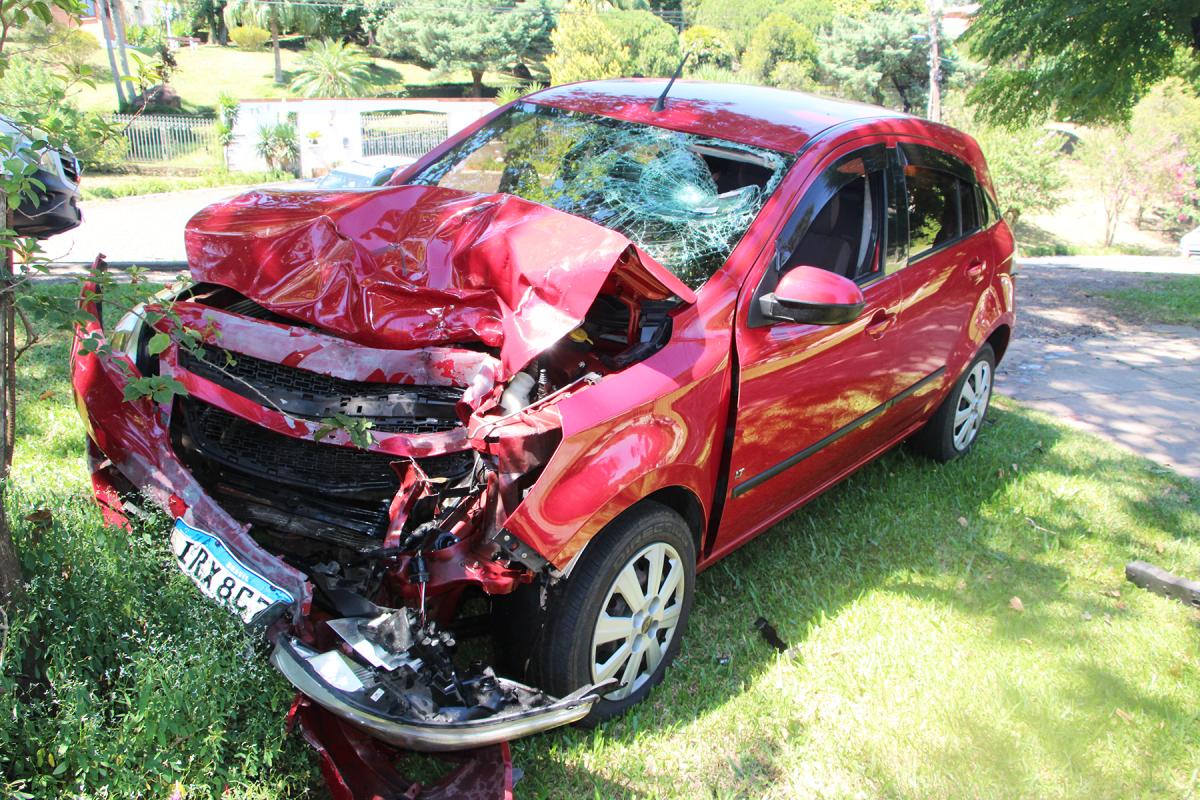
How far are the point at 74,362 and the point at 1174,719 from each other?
4038 millimetres

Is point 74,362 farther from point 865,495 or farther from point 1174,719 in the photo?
point 1174,719

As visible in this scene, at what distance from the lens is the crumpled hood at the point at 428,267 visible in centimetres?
276

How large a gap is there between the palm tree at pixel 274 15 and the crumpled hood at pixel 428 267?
53.7 meters

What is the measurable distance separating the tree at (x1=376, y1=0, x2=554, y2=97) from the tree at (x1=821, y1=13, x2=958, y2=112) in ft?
56.4

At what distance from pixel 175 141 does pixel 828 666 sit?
31.2m

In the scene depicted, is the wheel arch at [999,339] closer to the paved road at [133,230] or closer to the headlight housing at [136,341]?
the headlight housing at [136,341]

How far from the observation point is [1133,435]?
6.27 m

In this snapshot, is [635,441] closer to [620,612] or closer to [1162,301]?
[620,612]

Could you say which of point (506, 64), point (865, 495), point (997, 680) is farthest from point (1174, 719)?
point (506, 64)

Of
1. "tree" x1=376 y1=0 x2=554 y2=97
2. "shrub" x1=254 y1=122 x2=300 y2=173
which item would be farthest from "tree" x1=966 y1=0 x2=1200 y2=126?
"tree" x1=376 y1=0 x2=554 y2=97

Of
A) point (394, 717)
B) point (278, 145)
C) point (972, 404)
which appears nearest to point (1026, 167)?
point (278, 145)

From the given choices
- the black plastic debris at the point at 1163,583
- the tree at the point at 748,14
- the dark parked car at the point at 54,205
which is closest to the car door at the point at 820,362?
the black plastic debris at the point at 1163,583

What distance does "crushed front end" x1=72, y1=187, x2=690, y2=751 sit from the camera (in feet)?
7.95

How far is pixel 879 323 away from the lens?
380cm
